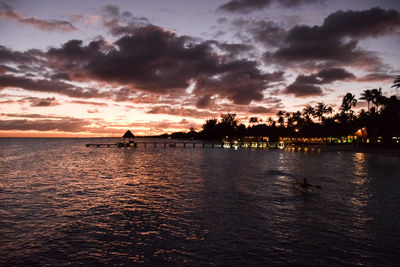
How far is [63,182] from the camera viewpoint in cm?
2477

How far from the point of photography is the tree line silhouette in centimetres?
6060

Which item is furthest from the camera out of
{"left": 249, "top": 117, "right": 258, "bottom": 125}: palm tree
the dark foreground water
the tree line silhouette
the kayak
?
{"left": 249, "top": 117, "right": 258, "bottom": 125}: palm tree

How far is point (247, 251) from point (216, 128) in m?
172

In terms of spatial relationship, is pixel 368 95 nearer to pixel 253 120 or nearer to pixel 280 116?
pixel 280 116

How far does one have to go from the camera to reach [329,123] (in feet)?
339

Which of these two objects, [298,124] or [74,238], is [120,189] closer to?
[74,238]

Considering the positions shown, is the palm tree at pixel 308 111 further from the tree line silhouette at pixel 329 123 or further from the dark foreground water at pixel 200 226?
the dark foreground water at pixel 200 226

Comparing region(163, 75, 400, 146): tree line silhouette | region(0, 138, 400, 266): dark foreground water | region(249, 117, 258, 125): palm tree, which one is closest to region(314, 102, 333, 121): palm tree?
region(163, 75, 400, 146): tree line silhouette

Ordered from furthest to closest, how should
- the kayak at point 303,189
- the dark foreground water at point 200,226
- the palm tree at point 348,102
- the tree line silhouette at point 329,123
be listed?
the palm tree at point 348,102 < the tree line silhouette at point 329,123 < the kayak at point 303,189 < the dark foreground water at point 200,226

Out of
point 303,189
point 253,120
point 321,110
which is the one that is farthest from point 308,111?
point 303,189

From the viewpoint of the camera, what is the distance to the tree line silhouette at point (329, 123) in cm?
6060

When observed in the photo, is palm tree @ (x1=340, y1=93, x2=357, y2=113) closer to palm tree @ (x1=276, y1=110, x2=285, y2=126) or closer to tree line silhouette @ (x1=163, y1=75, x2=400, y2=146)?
tree line silhouette @ (x1=163, y1=75, x2=400, y2=146)

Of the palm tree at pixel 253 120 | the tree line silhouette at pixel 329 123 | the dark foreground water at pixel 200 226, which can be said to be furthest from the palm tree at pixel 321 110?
the dark foreground water at pixel 200 226

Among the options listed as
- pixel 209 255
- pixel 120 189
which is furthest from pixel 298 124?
pixel 209 255
